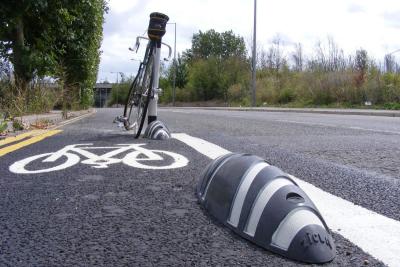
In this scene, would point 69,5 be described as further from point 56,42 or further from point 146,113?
point 146,113

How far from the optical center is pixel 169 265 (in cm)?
194

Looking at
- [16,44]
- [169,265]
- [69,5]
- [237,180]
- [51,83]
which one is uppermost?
[69,5]

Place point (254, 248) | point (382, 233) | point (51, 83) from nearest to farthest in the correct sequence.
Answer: point (254, 248) → point (382, 233) → point (51, 83)

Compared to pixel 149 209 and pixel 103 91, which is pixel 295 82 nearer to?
pixel 149 209

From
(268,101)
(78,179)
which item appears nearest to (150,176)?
(78,179)

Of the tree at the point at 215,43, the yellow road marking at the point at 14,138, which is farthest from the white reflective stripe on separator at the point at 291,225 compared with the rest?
the tree at the point at 215,43

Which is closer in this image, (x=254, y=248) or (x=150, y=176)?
(x=254, y=248)

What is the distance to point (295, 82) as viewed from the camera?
39.6 metres

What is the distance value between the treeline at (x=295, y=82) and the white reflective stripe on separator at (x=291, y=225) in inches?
969

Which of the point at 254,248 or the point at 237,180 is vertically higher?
the point at 237,180

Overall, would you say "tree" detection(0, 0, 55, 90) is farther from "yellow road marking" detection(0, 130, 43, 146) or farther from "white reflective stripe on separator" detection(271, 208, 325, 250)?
"white reflective stripe on separator" detection(271, 208, 325, 250)

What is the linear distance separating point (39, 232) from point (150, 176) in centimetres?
159

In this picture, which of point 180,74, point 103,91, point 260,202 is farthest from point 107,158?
point 103,91

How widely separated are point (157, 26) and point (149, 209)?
5.00 metres
